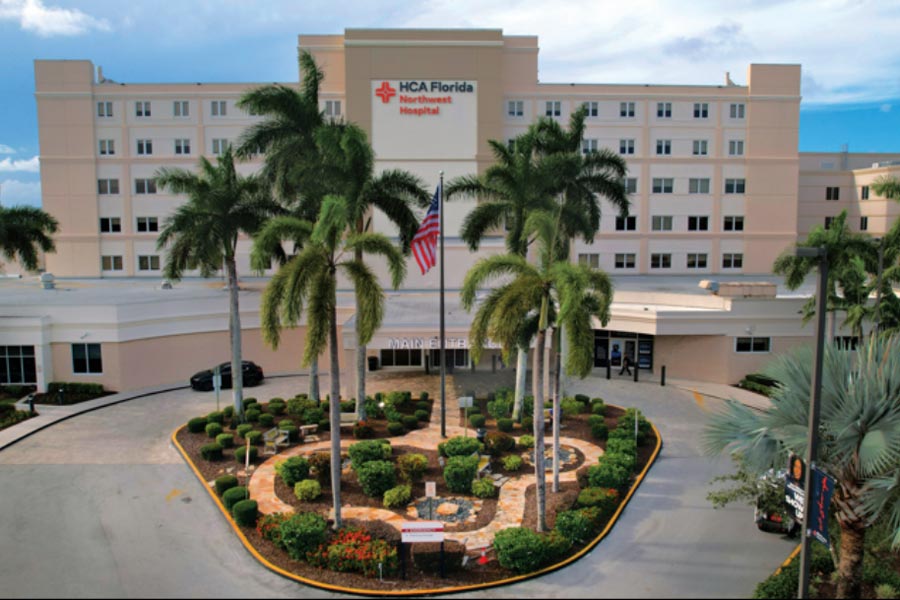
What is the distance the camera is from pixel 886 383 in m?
11.7

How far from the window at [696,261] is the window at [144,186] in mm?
40814

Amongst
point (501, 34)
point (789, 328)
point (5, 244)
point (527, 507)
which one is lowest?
point (527, 507)

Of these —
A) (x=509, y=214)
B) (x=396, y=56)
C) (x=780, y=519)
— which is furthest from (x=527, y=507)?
(x=396, y=56)

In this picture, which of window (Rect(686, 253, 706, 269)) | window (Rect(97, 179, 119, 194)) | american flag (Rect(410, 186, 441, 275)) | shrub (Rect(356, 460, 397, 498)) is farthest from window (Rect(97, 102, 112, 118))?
window (Rect(686, 253, 706, 269))

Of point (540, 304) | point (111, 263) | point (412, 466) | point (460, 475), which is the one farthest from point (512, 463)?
point (111, 263)

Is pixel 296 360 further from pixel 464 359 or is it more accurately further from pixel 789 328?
pixel 789 328

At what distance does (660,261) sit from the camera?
53.2m

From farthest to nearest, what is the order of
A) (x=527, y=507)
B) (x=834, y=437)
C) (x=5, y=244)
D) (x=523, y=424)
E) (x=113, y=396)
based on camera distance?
1. (x=5, y=244)
2. (x=113, y=396)
3. (x=523, y=424)
4. (x=527, y=507)
5. (x=834, y=437)

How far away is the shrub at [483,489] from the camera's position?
60.5 ft

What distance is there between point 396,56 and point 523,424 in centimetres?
3177

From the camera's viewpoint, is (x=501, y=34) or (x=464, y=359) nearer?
(x=464, y=359)

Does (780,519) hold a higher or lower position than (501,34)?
lower

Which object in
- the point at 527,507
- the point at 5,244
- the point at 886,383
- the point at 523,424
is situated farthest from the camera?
the point at 5,244

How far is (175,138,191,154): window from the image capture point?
5100cm
